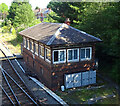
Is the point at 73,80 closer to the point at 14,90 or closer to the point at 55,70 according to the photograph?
the point at 55,70

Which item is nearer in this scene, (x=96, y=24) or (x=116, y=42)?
(x=116, y=42)

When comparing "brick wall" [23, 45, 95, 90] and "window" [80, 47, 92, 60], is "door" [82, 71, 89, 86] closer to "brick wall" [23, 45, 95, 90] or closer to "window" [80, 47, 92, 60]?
"brick wall" [23, 45, 95, 90]

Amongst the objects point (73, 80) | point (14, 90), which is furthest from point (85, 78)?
point (14, 90)

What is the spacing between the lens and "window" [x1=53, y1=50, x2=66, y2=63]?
1647 centimetres

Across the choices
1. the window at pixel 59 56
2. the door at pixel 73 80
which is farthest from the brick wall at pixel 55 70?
the door at pixel 73 80

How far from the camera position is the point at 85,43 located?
17359 mm

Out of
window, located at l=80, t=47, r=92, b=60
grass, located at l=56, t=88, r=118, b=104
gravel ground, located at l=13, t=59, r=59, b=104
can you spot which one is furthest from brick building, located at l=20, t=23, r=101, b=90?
grass, located at l=56, t=88, r=118, b=104

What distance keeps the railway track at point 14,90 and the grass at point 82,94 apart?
9.05ft

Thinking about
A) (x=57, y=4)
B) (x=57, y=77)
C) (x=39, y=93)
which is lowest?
(x=39, y=93)

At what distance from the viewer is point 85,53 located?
58.8ft

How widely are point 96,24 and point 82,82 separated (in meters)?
8.20

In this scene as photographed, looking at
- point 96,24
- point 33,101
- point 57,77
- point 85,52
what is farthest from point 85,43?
point 33,101

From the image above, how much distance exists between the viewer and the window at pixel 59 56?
1647 cm

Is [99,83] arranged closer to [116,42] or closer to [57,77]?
[57,77]
